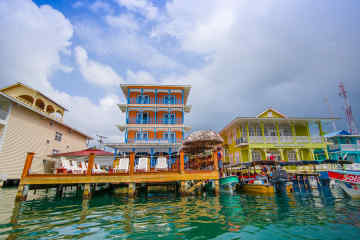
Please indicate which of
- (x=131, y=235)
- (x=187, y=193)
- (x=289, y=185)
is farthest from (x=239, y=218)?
(x=289, y=185)

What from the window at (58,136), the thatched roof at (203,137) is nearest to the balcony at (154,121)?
the window at (58,136)

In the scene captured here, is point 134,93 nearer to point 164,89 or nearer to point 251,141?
point 164,89

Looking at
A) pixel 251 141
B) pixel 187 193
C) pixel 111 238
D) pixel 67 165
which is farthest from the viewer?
pixel 251 141

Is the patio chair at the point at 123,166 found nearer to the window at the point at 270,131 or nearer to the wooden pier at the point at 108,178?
the wooden pier at the point at 108,178

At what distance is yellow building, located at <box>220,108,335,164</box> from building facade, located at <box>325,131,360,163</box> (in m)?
4.99

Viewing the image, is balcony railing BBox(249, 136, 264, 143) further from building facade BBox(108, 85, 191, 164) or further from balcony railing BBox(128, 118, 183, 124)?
balcony railing BBox(128, 118, 183, 124)

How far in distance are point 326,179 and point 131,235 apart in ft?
72.3

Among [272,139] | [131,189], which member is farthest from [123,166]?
[272,139]

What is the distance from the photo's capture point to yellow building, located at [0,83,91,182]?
17922mm

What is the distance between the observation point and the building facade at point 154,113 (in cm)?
2348

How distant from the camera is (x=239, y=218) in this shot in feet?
19.8

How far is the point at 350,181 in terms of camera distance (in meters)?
10.1

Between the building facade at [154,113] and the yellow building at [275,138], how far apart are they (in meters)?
7.14

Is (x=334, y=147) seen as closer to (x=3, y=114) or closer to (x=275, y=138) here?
(x=275, y=138)
